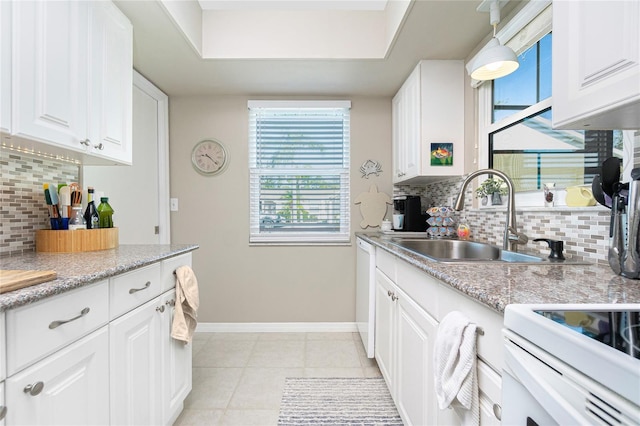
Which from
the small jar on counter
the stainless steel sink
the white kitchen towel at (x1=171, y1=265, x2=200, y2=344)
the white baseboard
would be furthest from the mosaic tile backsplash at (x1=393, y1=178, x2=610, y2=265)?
the small jar on counter

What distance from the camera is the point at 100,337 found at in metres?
0.99

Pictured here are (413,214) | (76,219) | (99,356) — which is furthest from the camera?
(413,214)

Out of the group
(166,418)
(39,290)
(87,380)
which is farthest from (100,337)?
(166,418)

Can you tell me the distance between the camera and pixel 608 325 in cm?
53

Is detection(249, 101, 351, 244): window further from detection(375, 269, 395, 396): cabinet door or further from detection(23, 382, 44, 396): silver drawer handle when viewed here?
detection(23, 382, 44, 396): silver drawer handle

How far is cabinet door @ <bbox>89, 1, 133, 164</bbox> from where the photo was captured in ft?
4.65

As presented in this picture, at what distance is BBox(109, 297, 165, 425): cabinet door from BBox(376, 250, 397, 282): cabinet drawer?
46.8 inches

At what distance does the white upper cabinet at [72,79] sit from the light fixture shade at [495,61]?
188 centimetres

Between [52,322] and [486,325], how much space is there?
1150 mm

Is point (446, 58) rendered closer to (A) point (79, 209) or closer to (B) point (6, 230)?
(A) point (79, 209)

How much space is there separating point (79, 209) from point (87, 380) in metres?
0.95

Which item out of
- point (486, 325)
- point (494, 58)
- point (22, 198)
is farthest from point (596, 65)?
point (22, 198)

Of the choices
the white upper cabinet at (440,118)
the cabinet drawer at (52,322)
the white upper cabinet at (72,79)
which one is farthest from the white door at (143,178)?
the white upper cabinet at (440,118)

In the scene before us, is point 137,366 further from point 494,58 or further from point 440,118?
point 440,118
